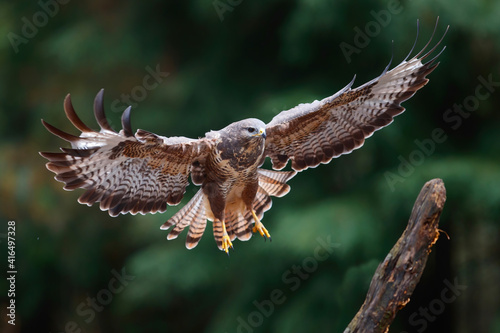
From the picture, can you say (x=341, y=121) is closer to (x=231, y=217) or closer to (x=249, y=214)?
(x=249, y=214)

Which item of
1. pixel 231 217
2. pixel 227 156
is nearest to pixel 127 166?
pixel 227 156

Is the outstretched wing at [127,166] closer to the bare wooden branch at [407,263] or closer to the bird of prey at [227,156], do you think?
the bird of prey at [227,156]

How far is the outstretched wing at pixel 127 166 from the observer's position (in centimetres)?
404

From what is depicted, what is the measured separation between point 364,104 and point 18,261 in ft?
18.7

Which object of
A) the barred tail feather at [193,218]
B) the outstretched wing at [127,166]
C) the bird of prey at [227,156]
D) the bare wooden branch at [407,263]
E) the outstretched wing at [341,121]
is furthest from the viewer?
the barred tail feather at [193,218]

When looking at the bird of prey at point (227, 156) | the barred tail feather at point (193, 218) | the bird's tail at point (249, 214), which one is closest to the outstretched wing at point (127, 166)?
the bird of prey at point (227, 156)

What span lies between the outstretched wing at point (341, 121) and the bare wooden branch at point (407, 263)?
1.16 meters

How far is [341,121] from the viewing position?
5051mm

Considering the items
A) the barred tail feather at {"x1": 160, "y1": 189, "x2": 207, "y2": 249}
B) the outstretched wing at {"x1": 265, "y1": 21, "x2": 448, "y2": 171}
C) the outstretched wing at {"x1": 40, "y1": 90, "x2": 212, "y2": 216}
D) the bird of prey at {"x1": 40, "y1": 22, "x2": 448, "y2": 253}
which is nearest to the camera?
the outstretched wing at {"x1": 40, "y1": 90, "x2": 212, "y2": 216}

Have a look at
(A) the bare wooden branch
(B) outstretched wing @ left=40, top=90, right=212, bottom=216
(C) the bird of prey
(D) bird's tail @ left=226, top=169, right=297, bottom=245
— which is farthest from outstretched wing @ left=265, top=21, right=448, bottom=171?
(A) the bare wooden branch

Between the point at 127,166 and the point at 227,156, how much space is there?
2.15ft

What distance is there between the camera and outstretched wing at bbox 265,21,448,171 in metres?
4.87

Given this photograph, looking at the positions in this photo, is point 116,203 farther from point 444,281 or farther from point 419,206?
point 444,281

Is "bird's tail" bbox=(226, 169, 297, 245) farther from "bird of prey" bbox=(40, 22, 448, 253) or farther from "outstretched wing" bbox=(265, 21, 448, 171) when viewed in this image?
"outstretched wing" bbox=(265, 21, 448, 171)
